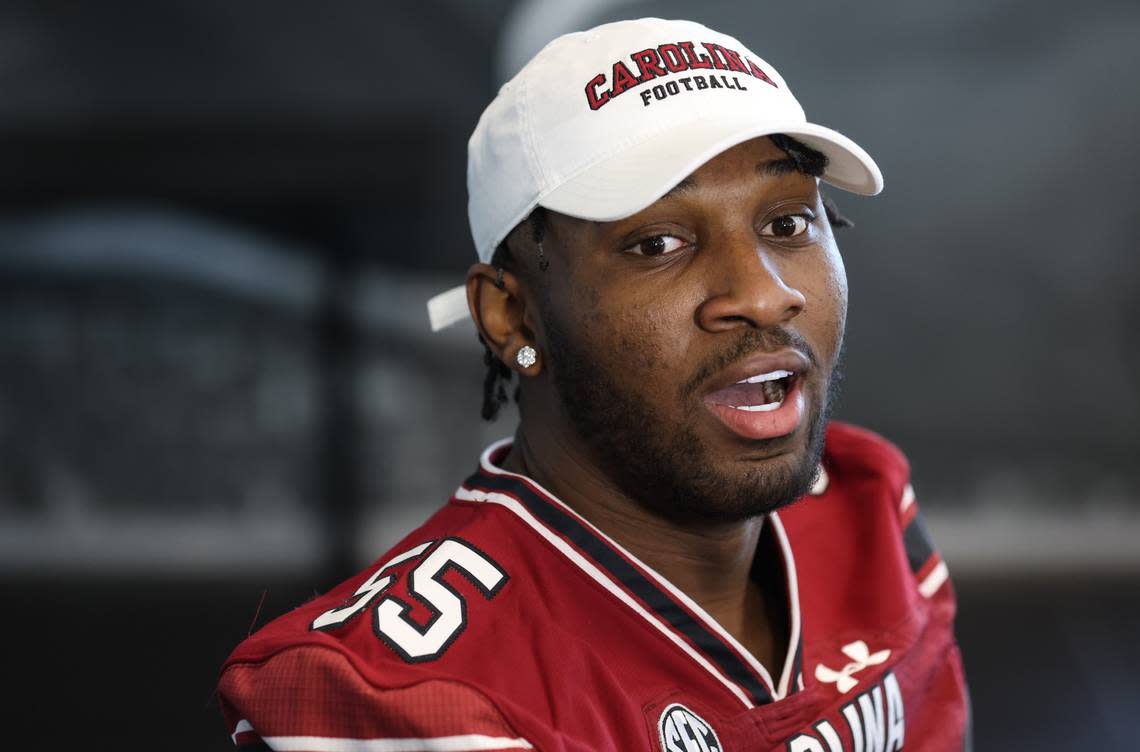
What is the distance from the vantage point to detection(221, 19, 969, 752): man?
3.29ft

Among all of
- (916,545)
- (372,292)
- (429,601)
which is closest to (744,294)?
(429,601)

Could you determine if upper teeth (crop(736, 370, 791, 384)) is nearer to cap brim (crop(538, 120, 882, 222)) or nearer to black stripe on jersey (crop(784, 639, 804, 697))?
cap brim (crop(538, 120, 882, 222))

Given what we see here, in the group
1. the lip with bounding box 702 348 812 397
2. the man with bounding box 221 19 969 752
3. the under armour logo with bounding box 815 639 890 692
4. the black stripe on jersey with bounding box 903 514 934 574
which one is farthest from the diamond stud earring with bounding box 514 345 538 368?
the black stripe on jersey with bounding box 903 514 934 574

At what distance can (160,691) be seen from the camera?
332cm

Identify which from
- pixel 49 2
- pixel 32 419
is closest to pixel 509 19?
pixel 49 2

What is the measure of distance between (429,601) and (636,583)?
0.22 m

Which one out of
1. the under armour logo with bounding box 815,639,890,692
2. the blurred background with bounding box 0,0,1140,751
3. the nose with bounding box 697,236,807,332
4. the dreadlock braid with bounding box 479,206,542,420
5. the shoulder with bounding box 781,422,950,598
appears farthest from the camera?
the blurred background with bounding box 0,0,1140,751

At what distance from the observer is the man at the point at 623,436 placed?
1.00 metres

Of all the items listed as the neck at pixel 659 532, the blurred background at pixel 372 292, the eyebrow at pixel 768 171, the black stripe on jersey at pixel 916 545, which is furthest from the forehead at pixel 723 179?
the blurred background at pixel 372 292

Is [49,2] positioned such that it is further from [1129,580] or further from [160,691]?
[1129,580]

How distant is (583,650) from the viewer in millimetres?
1071

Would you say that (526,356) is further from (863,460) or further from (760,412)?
(863,460)

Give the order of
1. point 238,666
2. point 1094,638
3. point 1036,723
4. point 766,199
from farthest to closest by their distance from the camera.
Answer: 1. point 1094,638
2. point 1036,723
3. point 766,199
4. point 238,666

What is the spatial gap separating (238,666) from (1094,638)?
3299mm
